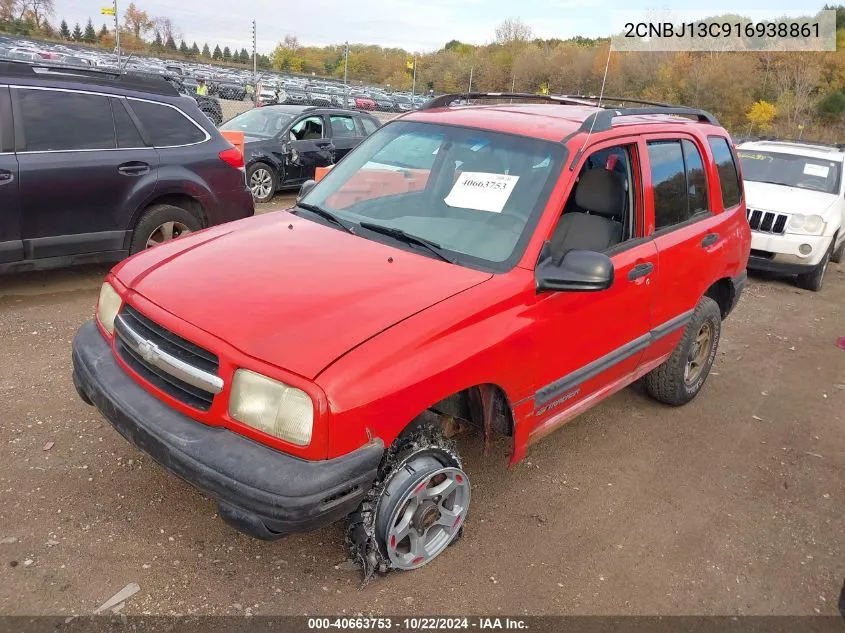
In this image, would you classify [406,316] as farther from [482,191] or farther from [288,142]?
[288,142]

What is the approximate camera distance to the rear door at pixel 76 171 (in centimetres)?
508

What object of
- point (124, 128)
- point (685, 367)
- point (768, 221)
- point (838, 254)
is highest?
point (124, 128)

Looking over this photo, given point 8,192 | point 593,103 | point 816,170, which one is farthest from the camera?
point 816,170

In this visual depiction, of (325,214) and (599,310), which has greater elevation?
(325,214)

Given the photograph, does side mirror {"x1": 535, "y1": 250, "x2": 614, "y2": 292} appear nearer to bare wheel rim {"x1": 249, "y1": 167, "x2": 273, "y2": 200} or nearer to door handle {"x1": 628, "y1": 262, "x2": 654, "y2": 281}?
door handle {"x1": 628, "y1": 262, "x2": 654, "y2": 281}

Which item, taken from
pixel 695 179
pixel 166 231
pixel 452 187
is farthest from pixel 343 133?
pixel 452 187

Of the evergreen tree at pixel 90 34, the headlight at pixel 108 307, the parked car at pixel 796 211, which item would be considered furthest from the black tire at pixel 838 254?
the evergreen tree at pixel 90 34

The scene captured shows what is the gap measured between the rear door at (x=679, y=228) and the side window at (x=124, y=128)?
4.25 m

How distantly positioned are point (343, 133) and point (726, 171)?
8.57m

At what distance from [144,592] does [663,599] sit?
2.14m

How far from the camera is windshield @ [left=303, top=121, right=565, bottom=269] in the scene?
9.84 ft

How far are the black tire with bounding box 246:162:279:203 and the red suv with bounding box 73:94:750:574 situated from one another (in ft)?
23.4

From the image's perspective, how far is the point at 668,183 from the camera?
379 cm

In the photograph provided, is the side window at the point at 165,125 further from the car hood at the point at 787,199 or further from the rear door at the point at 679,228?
the car hood at the point at 787,199
